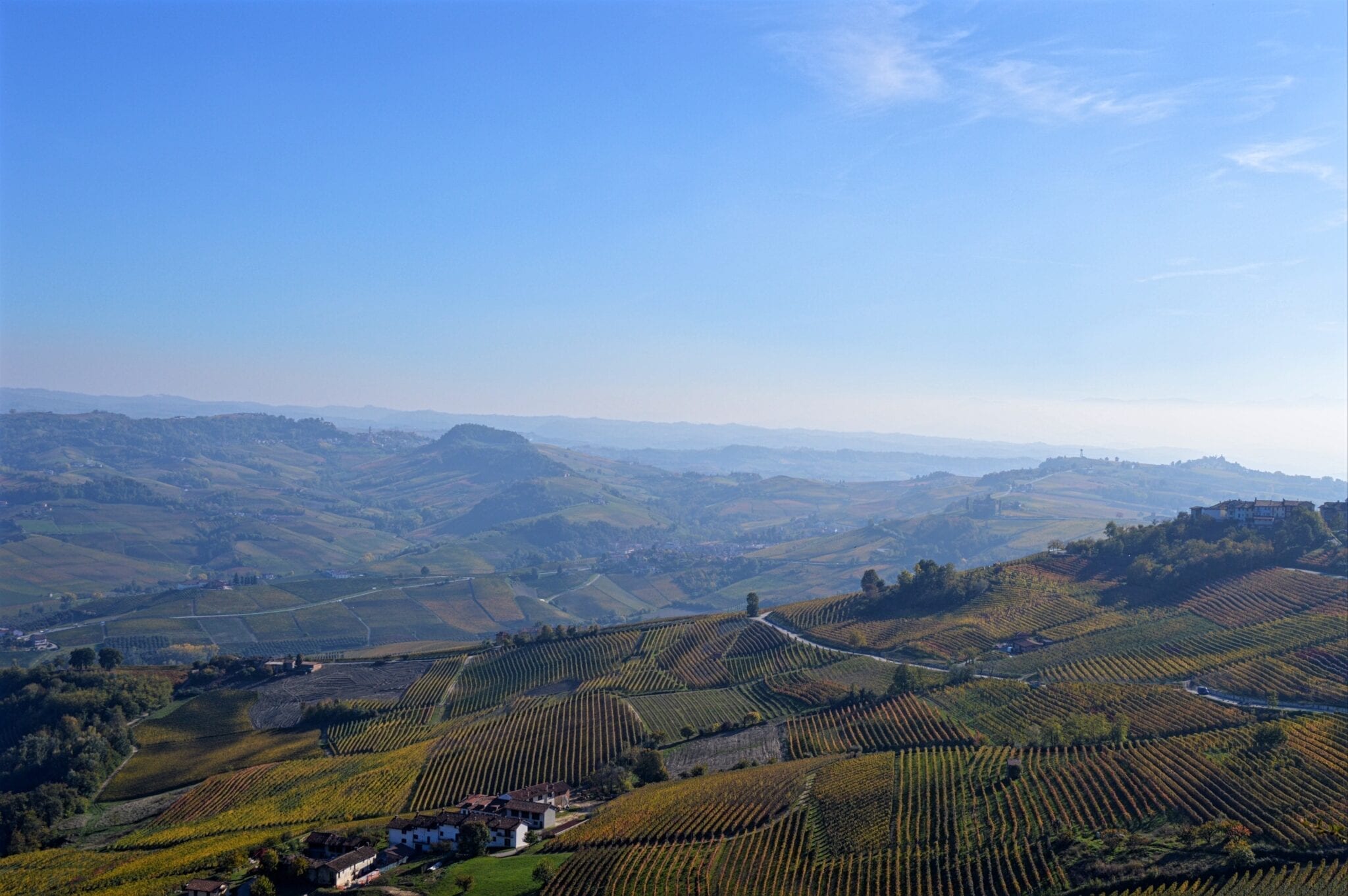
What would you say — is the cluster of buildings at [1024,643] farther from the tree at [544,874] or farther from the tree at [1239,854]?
the tree at [544,874]

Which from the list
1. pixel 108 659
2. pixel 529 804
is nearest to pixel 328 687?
pixel 108 659

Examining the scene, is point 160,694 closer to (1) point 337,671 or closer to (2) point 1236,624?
(1) point 337,671

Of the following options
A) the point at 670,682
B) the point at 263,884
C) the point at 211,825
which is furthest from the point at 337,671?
the point at 263,884

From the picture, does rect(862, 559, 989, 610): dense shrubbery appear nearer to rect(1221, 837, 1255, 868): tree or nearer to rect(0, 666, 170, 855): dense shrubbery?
rect(1221, 837, 1255, 868): tree

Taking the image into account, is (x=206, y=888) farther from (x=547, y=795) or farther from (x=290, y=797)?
(x=290, y=797)

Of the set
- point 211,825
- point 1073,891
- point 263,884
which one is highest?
point 1073,891

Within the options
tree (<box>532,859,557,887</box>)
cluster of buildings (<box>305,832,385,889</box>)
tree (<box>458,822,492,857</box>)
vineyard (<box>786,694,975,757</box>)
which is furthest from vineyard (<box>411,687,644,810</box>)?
tree (<box>532,859,557,887</box>)
